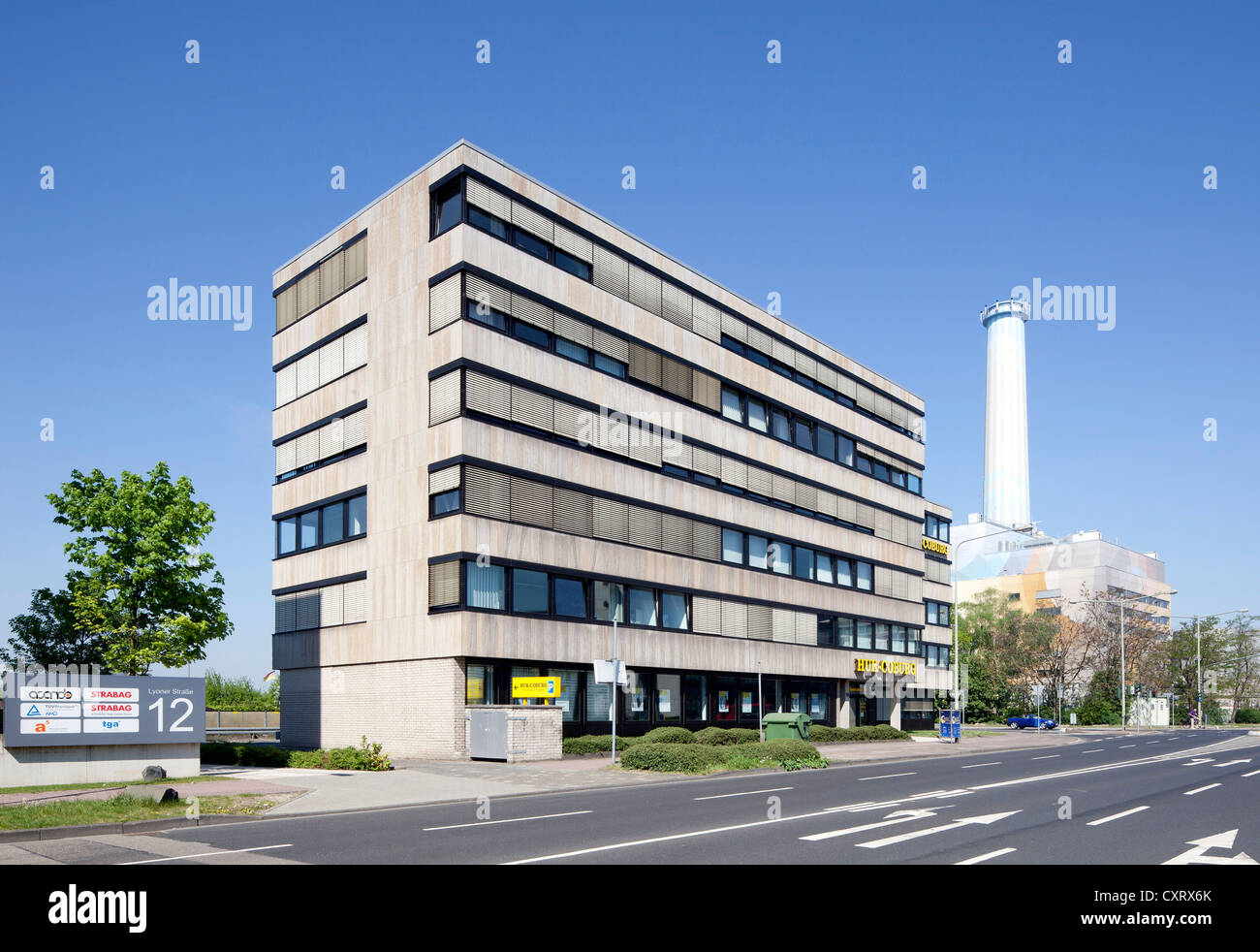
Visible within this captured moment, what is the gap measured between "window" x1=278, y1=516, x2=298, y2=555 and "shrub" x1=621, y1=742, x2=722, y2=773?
21.9 metres

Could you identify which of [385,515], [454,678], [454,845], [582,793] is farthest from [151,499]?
[454,845]

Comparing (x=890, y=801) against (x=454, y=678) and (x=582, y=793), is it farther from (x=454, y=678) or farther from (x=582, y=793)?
(x=454, y=678)

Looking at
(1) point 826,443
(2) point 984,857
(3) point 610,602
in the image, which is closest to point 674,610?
(3) point 610,602

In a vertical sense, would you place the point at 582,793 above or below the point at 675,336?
below

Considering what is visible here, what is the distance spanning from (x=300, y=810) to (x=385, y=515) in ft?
68.9

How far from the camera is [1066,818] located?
635 inches

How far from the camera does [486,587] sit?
35625mm

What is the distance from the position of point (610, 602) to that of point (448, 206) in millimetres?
16316

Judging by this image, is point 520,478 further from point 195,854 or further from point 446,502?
point 195,854

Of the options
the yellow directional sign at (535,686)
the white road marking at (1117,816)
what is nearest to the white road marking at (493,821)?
the white road marking at (1117,816)

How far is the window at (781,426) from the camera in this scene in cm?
5347

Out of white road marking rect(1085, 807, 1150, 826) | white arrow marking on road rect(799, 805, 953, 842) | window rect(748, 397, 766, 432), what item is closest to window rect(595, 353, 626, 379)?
window rect(748, 397, 766, 432)

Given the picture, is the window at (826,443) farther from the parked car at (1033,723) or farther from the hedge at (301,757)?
the parked car at (1033,723)

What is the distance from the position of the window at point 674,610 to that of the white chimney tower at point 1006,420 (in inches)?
Result: 5253
